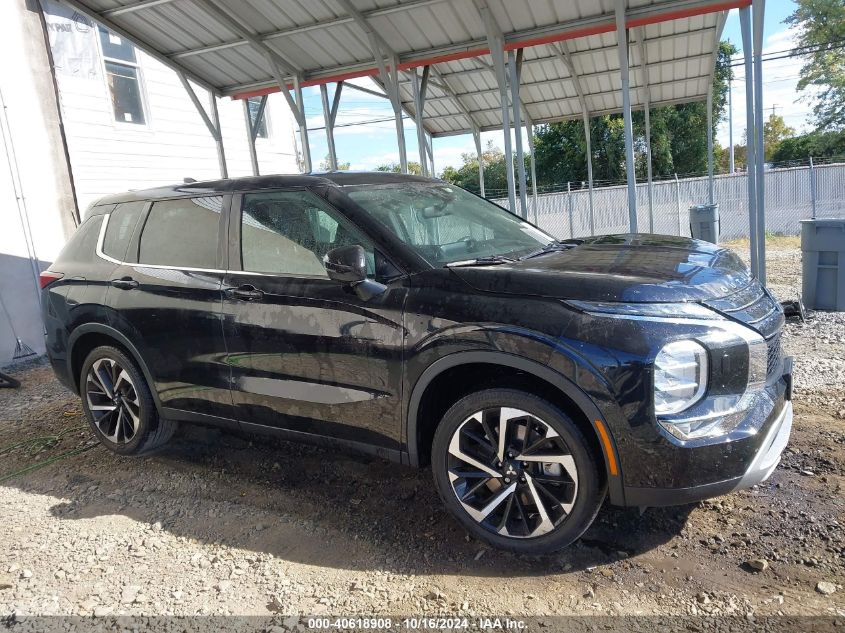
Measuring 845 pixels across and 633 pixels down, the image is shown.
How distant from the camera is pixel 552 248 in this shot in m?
3.73

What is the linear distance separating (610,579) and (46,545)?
2.99 m

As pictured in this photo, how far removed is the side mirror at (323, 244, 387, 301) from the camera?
3008mm

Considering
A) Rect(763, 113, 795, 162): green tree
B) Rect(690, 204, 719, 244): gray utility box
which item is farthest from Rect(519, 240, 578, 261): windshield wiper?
Rect(763, 113, 795, 162): green tree

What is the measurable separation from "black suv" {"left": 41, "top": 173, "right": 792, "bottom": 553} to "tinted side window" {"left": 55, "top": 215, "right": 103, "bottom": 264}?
0.06 metres

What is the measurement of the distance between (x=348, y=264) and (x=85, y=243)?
2.66 metres

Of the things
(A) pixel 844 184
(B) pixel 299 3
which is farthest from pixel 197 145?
(A) pixel 844 184

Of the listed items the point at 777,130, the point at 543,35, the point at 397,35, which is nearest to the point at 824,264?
the point at 543,35

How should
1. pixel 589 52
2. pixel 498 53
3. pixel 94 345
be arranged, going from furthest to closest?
pixel 589 52
pixel 498 53
pixel 94 345

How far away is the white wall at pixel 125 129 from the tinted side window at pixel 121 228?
571 centimetres

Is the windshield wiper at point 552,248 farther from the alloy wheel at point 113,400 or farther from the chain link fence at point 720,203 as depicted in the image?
the chain link fence at point 720,203

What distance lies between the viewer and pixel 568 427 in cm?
266

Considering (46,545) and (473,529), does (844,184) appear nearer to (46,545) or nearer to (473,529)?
(473,529)

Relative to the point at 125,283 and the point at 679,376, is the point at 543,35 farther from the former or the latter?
the point at 679,376

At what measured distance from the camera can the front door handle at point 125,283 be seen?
4.09 metres
